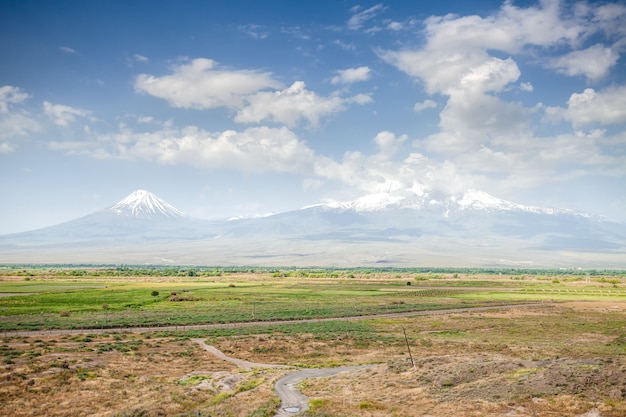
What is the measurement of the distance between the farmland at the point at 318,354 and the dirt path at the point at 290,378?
3.29 feet

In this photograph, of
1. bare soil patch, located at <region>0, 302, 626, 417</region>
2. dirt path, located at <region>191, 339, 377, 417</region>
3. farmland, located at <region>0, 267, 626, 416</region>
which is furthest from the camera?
dirt path, located at <region>191, 339, 377, 417</region>

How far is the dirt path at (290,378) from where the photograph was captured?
31216 mm

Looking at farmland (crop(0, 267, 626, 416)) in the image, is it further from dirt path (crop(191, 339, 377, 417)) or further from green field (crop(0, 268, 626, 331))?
dirt path (crop(191, 339, 377, 417))

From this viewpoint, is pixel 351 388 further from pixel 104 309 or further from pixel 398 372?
pixel 104 309

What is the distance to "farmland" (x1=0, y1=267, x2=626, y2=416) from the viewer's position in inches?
1212

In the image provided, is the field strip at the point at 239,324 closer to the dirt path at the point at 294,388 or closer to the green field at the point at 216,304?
the green field at the point at 216,304

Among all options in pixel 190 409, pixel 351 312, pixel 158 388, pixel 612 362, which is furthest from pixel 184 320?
pixel 612 362

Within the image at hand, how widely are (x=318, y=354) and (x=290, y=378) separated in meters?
13.1

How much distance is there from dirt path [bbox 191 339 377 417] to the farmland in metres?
1.00

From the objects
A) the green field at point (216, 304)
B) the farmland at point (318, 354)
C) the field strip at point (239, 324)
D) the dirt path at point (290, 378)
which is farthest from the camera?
the green field at point (216, 304)

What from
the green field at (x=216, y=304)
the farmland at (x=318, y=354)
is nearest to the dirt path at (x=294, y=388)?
the farmland at (x=318, y=354)

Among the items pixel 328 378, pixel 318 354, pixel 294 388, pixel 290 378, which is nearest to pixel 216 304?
pixel 318 354

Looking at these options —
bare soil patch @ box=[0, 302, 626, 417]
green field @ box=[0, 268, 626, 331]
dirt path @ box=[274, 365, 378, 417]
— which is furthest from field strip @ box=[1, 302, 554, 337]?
dirt path @ box=[274, 365, 378, 417]

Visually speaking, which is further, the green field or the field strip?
the green field
